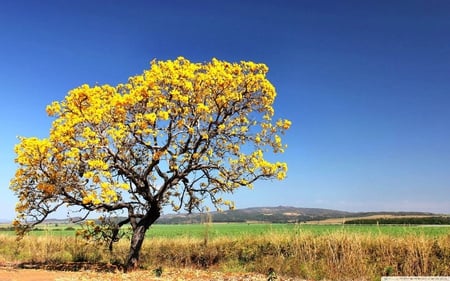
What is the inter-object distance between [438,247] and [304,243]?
5.20 meters

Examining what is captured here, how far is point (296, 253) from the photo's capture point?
18.1 meters

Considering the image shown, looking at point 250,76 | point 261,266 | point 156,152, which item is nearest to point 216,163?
point 156,152

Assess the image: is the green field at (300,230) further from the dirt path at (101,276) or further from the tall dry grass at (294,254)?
the dirt path at (101,276)

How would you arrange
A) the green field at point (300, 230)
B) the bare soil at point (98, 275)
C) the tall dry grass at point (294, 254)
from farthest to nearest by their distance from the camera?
the green field at point (300, 230) → the tall dry grass at point (294, 254) → the bare soil at point (98, 275)

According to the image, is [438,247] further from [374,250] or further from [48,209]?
[48,209]

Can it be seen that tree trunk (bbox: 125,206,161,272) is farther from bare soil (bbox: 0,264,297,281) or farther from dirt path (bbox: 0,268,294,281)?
dirt path (bbox: 0,268,294,281)

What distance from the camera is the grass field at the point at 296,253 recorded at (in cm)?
1574

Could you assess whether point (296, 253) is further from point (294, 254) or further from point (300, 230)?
point (300, 230)

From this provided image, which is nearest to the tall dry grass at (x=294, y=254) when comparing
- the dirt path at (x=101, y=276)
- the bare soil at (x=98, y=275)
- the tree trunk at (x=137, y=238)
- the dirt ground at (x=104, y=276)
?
the bare soil at (x=98, y=275)

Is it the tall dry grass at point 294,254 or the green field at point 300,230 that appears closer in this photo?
the tall dry grass at point 294,254

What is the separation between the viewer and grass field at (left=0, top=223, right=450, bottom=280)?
1574 centimetres

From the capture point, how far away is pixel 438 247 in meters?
15.8

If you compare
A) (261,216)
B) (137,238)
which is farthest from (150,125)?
(261,216)

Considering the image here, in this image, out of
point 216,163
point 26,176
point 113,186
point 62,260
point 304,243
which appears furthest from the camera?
point 62,260
